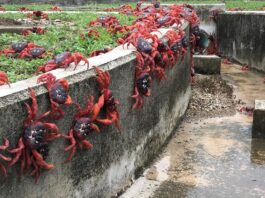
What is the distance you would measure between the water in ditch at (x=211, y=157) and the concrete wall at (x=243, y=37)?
2496 mm

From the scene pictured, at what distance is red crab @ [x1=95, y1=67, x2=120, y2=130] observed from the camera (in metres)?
4.63

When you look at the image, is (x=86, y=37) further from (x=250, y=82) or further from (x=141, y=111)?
(x=250, y=82)

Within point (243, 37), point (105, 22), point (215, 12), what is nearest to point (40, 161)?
point (105, 22)

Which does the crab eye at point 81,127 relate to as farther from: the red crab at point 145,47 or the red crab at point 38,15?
the red crab at point 38,15

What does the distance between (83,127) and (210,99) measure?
211 inches

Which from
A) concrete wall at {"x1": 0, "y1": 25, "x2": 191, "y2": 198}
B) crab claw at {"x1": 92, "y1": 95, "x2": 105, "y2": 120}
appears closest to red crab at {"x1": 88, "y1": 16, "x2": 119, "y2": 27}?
concrete wall at {"x1": 0, "y1": 25, "x2": 191, "y2": 198}

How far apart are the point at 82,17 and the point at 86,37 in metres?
3.18

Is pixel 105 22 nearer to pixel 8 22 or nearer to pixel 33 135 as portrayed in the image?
pixel 8 22

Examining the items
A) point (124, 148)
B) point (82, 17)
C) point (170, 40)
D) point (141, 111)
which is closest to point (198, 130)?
point (170, 40)

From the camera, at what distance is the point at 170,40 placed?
691 cm

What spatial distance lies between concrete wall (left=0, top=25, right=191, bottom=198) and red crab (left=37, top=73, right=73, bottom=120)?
2.1 inches

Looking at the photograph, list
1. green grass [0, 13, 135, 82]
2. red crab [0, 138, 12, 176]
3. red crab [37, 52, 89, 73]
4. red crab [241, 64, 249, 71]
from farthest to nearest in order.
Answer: red crab [241, 64, 249, 71], green grass [0, 13, 135, 82], red crab [37, 52, 89, 73], red crab [0, 138, 12, 176]

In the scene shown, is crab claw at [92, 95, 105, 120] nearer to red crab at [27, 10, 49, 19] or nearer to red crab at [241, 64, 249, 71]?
red crab at [27, 10, 49, 19]

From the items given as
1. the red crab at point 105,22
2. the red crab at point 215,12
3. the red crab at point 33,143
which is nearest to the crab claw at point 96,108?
the red crab at point 33,143
